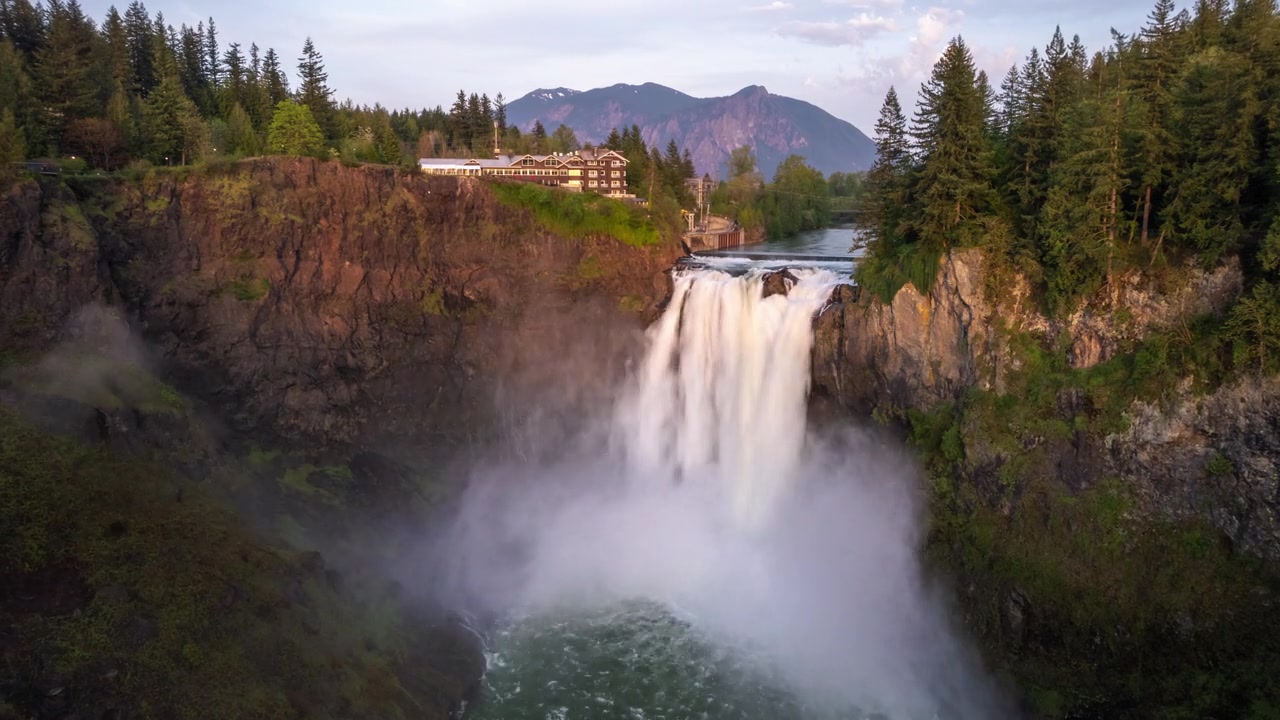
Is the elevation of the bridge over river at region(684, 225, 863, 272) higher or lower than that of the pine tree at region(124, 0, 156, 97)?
lower

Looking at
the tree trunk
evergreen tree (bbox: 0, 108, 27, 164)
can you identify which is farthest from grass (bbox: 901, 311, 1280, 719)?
evergreen tree (bbox: 0, 108, 27, 164)

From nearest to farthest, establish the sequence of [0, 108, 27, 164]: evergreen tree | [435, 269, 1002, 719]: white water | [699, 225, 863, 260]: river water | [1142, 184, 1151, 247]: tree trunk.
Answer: [1142, 184, 1151, 247]: tree trunk < [435, 269, 1002, 719]: white water < [0, 108, 27, 164]: evergreen tree < [699, 225, 863, 260]: river water

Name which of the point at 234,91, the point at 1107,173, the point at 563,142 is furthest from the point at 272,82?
the point at 1107,173

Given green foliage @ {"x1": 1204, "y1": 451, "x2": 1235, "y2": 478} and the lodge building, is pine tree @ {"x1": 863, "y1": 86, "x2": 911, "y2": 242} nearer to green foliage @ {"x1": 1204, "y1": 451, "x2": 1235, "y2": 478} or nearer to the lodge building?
green foliage @ {"x1": 1204, "y1": 451, "x2": 1235, "y2": 478}

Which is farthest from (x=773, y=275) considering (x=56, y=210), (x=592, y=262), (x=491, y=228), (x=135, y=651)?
(x=56, y=210)

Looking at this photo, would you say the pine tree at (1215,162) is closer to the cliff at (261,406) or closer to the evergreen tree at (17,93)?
the cliff at (261,406)

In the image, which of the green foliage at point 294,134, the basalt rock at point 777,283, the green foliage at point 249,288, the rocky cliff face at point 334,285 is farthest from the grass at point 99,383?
the basalt rock at point 777,283

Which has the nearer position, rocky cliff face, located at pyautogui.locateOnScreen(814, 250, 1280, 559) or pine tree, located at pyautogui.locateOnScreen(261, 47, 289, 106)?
rocky cliff face, located at pyautogui.locateOnScreen(814, 250, 1280, 559)

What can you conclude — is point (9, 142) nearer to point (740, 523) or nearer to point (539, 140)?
point (740, 523)
